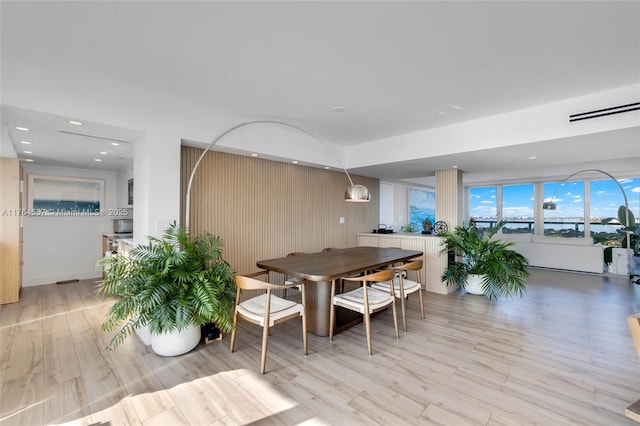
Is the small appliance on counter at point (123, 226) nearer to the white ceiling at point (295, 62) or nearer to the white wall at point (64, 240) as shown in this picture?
the white wall at point (64, 240)

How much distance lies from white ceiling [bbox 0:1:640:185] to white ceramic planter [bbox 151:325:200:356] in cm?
208

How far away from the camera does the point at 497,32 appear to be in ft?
6.48

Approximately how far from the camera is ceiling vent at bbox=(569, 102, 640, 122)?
272 cm

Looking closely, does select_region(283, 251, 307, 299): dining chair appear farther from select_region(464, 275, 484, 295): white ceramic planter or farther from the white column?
select_region(464, 275, 484, 295): white ceramic planter

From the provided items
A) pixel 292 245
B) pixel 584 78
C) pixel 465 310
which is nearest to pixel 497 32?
A: pixel 584 78

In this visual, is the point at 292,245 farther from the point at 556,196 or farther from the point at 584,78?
the point at 556,196

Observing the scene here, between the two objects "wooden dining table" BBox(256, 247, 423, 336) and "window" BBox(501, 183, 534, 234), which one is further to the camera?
"window" BBox(501, 183, 534, 234)

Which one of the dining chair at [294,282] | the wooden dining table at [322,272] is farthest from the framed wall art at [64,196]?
the wooden dining table at [322,272]

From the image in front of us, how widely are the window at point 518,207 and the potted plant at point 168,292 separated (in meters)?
8.39

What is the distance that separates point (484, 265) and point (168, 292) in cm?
448

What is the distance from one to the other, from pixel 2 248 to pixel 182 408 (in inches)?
176

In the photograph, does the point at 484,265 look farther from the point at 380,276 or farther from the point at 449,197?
the point at 380,276

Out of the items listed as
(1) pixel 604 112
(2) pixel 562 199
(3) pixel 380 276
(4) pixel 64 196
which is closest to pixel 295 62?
(3) pixel 380 276

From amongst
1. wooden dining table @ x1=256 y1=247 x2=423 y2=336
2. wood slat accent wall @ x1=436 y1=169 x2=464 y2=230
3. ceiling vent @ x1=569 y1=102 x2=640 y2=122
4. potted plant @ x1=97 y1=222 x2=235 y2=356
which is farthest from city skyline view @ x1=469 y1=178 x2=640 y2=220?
potted plant @ x1=97 y1=222 x2=235 y2=356
